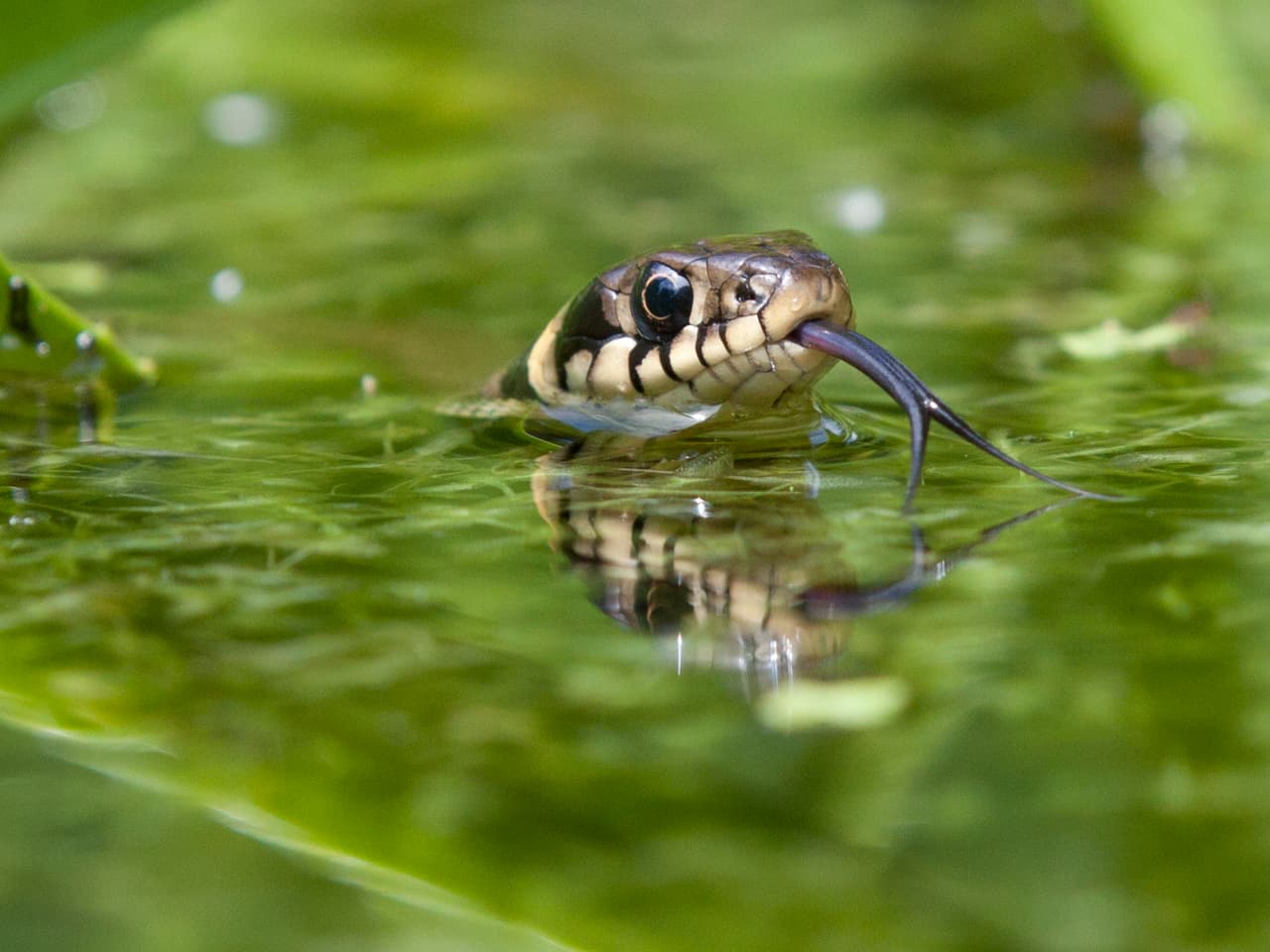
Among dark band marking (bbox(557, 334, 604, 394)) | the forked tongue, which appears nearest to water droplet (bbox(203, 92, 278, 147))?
dark band marking (bbox(557, 334, 604, 394))

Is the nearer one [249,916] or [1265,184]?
[249,916]

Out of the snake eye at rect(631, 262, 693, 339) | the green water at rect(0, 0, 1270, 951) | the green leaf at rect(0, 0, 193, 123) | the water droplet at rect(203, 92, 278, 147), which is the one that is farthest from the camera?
the water droplet at rect(203, 92, 278, 147)

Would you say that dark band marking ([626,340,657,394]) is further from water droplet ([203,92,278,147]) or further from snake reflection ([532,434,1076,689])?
Answer: water droplet ([203,92,278,147])

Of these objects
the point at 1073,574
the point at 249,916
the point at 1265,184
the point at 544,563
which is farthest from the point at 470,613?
the point at 1265,184

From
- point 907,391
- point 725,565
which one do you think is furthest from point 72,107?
point 725,565

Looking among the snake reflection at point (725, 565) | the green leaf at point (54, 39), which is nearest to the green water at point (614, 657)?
the snake reflection at point (725, 565)

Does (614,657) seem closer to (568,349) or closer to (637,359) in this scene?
(637,359)

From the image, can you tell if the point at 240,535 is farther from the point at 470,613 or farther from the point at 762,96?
the point at 762,96
